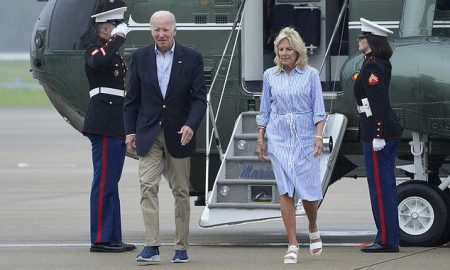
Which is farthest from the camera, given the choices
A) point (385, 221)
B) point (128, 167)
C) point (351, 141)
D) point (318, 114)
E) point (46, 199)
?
point (128, 167)

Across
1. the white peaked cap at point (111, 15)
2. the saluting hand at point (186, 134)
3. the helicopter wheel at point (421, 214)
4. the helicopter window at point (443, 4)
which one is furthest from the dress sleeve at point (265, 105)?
the helicopter window at point (443, 4)

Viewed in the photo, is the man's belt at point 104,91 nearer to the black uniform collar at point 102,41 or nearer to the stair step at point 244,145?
the black uniform collar at point 102,41

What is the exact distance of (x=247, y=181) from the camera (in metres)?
A: 12.9

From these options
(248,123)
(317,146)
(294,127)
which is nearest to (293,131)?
(294,127)

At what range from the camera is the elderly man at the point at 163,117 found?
11.6 meters

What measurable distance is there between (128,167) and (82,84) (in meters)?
12.6

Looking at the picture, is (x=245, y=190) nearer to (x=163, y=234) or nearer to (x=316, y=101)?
(x=316, y=101)

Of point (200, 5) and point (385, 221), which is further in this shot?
point (200, 5)

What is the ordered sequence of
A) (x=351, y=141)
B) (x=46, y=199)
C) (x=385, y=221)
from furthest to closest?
1. (x=46, y=199)
2. (x=351, y=141)
3. (x=385, y=221)

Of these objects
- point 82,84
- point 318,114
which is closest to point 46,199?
point 82,84

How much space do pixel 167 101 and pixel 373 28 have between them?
1.92m

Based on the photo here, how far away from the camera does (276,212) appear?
12.6 metres

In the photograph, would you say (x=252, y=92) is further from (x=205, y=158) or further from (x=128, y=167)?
(x=128, y=167)

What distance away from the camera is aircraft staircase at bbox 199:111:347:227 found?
12727 millimetres
